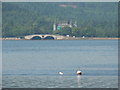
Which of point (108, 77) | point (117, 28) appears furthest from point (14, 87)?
point (117, 28)

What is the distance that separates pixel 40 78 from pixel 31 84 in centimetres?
474

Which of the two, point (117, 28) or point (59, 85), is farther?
point (117, 28)

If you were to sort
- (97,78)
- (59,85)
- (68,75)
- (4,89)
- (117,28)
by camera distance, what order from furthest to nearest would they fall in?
(117,28) < (68,75) < (97,78) < (59,85) < (4,89)

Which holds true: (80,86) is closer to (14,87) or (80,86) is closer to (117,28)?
(14,87)

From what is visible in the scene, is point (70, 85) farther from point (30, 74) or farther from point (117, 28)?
point (117, 28)

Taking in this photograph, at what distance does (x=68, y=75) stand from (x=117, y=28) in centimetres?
15636

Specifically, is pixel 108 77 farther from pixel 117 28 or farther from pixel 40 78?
pixel 117 28

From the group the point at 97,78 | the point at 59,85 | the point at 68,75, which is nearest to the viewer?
the point at 59,85

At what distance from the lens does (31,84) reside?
3600cm

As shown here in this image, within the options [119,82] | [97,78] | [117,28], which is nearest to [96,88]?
[119,82]

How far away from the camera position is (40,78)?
134 ft

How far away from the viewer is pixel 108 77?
41.1m

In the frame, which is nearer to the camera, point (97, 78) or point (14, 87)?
point (14, 87)

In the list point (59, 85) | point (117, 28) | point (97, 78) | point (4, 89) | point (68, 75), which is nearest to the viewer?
point (4, 89)
